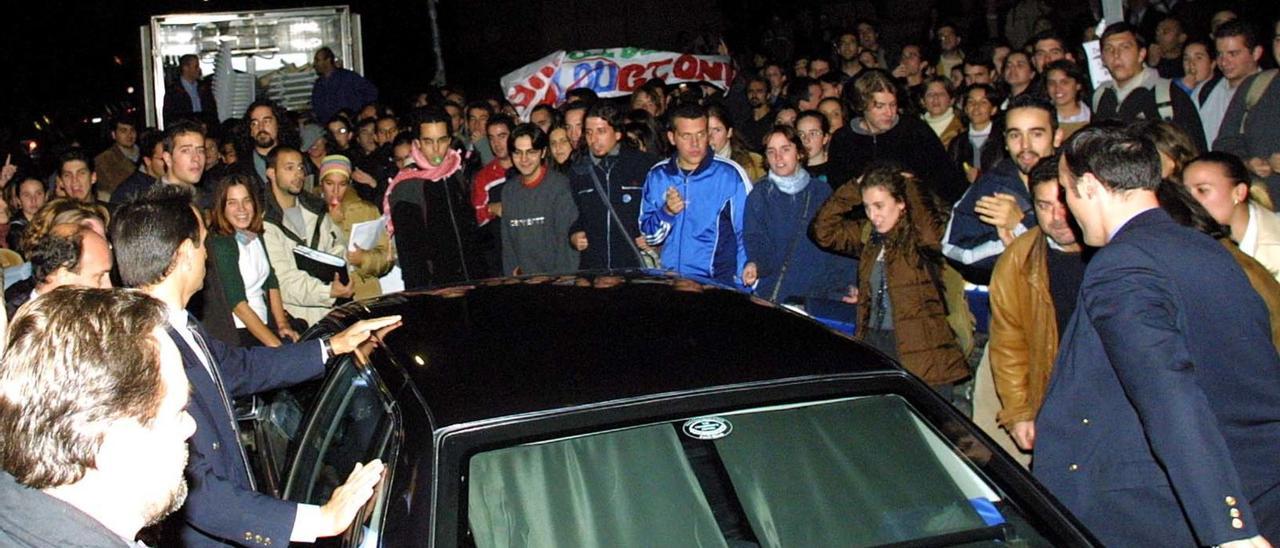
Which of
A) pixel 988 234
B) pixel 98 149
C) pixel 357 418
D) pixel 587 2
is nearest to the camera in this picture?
pixel 357 418

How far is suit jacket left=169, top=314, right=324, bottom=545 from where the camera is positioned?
3.25 meters

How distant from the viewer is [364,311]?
4.10 meters

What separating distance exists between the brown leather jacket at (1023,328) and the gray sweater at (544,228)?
11.8 ft

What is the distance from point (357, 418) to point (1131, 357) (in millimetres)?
2087

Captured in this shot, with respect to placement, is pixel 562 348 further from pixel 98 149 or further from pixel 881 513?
pixel 98 149

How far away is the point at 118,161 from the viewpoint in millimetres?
12594

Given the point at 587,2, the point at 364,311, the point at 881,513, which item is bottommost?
the point at 881,513

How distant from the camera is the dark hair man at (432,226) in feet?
26.3

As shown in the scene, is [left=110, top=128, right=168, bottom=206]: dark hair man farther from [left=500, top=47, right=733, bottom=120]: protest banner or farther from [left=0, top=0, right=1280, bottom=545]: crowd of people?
[left=500, top=47, right=733, bottom=120]: protest banner

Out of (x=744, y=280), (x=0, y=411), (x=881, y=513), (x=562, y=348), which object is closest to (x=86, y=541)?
(x=0, y=411)

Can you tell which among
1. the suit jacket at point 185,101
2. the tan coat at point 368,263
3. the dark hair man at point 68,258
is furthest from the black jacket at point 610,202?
the suit jacket at point 185,101

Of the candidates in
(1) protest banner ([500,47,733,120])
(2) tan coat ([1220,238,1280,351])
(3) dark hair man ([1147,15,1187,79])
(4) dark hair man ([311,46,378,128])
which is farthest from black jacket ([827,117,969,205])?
(4) dark hair man ([311,46,378,128])

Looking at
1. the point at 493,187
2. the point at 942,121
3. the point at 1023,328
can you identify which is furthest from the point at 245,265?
the point at 942,121

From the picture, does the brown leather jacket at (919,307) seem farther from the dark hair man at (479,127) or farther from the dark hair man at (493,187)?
the dark hair man at (479,127)
